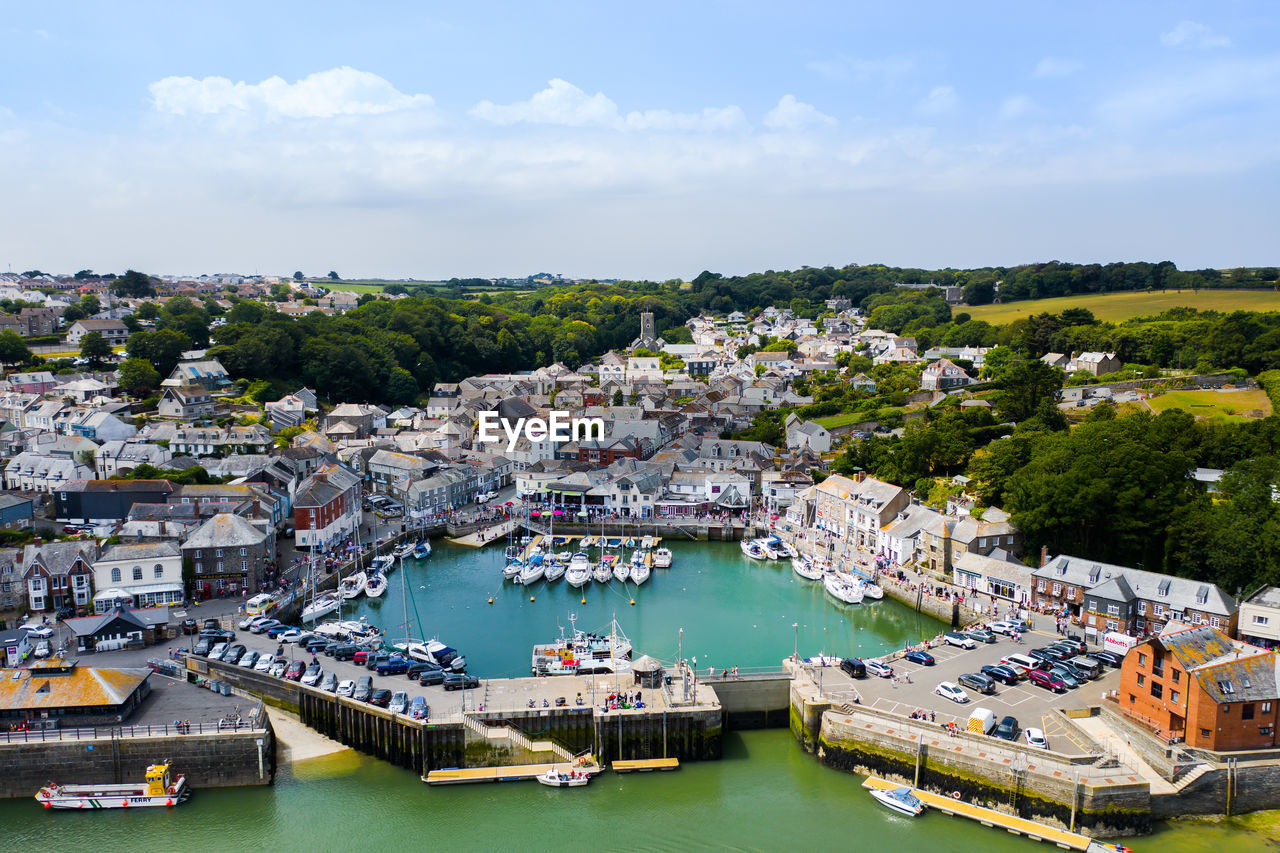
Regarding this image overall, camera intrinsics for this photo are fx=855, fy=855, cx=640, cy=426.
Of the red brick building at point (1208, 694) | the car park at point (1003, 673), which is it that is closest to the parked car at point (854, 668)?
the car park at point (1003, 673)

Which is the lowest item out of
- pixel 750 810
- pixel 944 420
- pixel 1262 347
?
pixel 750 810

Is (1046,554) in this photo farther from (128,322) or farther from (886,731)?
(128,322)

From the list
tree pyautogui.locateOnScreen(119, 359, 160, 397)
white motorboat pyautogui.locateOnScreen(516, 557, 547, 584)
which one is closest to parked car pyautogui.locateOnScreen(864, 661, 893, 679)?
white motorboat pyautogui.locateOnScreen(516, 557, 547, 584)

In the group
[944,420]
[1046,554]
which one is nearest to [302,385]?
[944,420]

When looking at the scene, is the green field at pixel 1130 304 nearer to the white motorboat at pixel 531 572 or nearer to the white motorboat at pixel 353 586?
the white motorboat at pixel 531 572

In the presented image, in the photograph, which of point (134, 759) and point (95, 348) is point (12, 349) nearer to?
point (95, 348)

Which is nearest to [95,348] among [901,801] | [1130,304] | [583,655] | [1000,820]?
[583,655]
